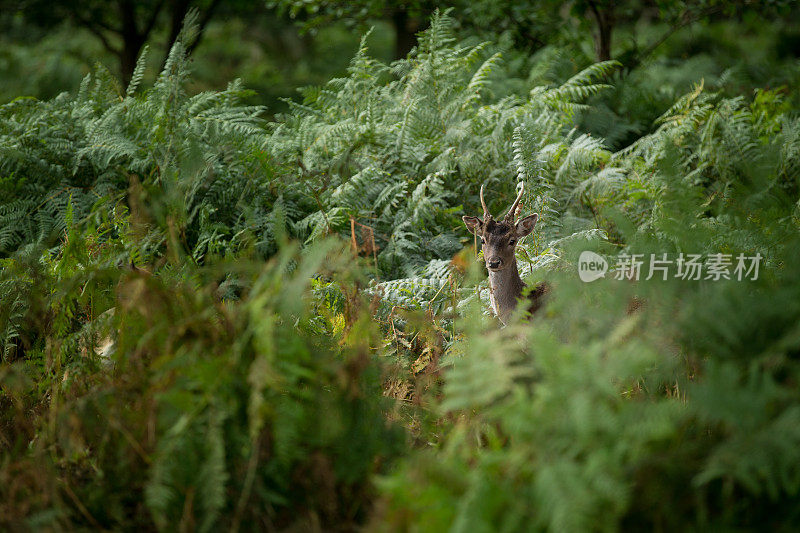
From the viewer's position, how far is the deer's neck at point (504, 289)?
12.2 feet

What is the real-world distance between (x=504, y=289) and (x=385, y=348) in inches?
27.2

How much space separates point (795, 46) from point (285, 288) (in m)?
15.8

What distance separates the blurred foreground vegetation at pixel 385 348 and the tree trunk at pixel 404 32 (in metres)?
3.84

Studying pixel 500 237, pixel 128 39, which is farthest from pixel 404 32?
pixel 500 237

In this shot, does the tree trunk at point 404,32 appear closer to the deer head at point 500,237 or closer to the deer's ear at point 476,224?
the deer's ear at point 476,224

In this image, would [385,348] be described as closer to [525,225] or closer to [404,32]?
[525,225]

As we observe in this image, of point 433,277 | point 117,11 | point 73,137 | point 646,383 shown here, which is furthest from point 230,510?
point 117,11

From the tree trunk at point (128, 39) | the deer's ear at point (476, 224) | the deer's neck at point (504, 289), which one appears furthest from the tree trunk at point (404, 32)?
the deer's neck at point (504, 289)

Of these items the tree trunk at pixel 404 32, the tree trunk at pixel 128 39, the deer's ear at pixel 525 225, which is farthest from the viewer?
the tree trunk at pixel 128 39

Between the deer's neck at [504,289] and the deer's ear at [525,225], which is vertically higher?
the deer's ear at [525,225]

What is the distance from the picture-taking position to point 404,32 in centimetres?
930

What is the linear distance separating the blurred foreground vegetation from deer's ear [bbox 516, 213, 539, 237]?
25 centimetres

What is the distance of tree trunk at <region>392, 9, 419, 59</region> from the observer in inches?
348

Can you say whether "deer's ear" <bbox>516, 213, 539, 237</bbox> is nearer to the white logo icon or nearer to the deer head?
the deer head
